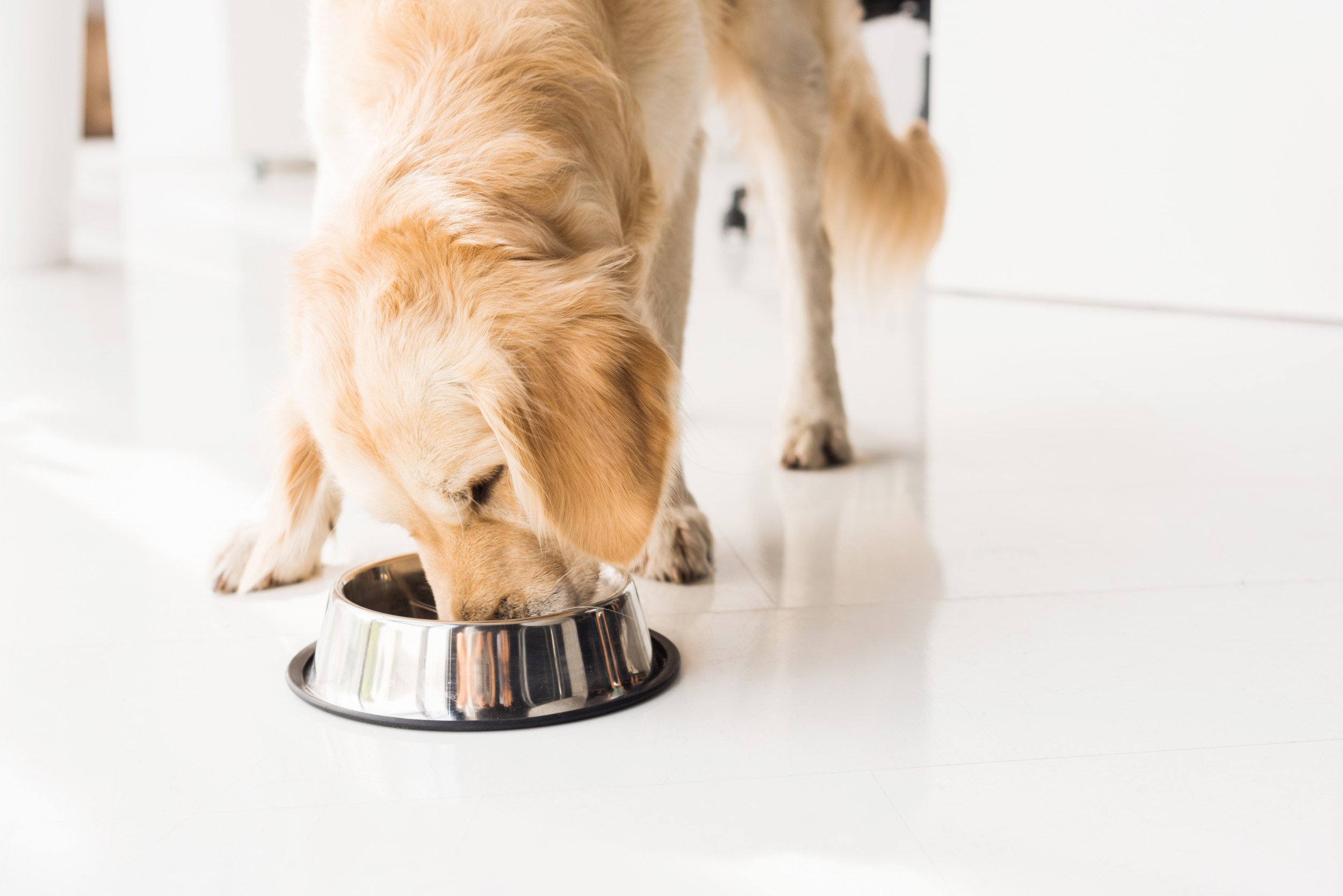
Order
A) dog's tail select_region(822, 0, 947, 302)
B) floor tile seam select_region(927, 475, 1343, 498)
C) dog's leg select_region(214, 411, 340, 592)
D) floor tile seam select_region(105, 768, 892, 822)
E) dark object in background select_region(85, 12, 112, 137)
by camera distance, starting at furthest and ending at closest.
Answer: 1. dark object in background select_region(85, 12, 112, 137)
2. dog's tail select_region(822, 0, 947, 302)
3. floor tile seam select_region(927, 475, 1343, 498)
4. dog's leg select_region(214, 411, 340, 592)
5. floor tile seam select_region(105, 768, 892, 822)

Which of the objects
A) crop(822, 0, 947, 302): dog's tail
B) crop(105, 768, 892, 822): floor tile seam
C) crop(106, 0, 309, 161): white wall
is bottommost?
crop(105, 768, 892, 822): floor tile seam

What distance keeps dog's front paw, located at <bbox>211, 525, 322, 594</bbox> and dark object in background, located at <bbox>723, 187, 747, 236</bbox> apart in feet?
16.1

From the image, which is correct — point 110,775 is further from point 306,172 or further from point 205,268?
point 306,172

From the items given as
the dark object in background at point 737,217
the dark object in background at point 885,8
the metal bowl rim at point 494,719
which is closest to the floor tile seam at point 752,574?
the metal bowl rim at point 494,719

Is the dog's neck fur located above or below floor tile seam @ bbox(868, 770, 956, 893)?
above

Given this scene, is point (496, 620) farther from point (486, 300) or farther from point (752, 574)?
point (752, 574)

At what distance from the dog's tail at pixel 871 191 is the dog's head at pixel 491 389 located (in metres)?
1.76

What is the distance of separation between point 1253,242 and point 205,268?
4162mm

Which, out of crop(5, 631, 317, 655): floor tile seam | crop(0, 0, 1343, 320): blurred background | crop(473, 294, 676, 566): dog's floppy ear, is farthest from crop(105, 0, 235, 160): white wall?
crop(473, 294, 676, 566): dog's floppy ear

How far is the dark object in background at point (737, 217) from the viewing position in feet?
21.9

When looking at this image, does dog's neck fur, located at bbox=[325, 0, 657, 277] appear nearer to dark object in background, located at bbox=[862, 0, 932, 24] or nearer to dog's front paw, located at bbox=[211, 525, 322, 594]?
dog's front paw, located at bbox=[211, 525, 322, 594]

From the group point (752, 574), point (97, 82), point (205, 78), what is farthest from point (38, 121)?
point (97, 82)

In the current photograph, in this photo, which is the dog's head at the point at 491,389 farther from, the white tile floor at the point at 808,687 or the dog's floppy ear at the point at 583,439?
the white tile floor at the point at 808,687

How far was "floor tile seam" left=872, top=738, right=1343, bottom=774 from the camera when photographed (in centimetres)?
136
